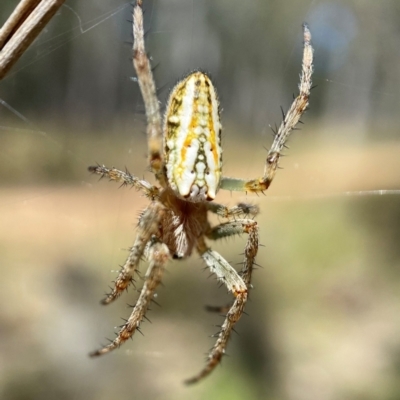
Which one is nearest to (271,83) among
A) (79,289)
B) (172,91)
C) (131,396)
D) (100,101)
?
(100,101)

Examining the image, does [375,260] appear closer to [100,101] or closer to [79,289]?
[79,289]

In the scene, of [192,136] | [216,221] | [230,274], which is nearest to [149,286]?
[230,274]

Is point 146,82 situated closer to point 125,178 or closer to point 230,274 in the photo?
point 125,178

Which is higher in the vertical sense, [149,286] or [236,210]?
[236,210]

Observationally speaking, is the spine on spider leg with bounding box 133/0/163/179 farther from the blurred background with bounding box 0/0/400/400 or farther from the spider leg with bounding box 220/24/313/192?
the blurred background with bounding box 0/0/400/400

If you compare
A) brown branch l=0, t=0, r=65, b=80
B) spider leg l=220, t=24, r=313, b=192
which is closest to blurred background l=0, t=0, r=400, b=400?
spider leg l=220, t=24, r=313, b=192

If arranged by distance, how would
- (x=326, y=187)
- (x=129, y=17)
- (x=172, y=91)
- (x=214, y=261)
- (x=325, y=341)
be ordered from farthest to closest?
(x=326, y=187) → (x=325, y=341) → (x=214, y=261) → (x=172, y=91) → (x=129, y=17)
